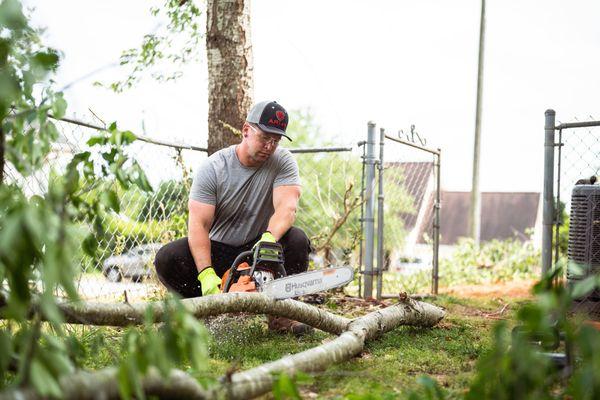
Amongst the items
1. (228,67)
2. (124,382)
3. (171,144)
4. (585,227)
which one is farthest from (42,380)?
(585,227)

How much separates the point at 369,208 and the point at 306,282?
2845 mm

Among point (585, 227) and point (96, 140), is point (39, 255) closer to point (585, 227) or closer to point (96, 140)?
point (96, 140)

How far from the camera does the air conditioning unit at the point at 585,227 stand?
17.3ft

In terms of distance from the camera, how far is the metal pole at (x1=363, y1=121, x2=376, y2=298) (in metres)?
6.26

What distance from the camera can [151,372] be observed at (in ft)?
5.50

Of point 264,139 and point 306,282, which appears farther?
point 264,139

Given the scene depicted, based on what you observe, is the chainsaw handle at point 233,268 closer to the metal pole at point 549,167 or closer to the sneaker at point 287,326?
the sneaker at point 287,326

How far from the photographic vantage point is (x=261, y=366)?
2.15 m

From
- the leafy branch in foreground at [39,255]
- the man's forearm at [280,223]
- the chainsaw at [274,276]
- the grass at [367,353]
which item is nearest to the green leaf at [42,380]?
the leafy branch in foreground at [39,255]

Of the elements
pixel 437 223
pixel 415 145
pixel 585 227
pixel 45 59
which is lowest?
pixel 437 223

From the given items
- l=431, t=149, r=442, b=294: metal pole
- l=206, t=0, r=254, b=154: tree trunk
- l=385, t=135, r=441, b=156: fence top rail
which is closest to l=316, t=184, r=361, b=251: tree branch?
l=385, t=135, r=441, b=156: fence top rail

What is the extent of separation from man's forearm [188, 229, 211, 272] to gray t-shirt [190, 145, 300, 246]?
0.91 feet

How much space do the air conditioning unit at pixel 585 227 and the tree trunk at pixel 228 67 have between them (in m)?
2.84

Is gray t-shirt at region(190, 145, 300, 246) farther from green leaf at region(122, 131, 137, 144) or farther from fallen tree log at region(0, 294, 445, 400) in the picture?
green leaf at region(122, 131, 137, 144)
